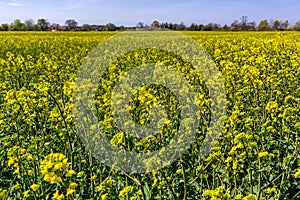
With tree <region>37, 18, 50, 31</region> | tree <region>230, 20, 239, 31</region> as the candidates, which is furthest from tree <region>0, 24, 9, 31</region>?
tree <region>230, 20, 239, 31</region>

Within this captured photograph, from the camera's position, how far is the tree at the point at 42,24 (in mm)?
63781

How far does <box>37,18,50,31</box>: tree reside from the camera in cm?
6378

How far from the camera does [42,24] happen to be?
67125 millimetres

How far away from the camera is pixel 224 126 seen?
13.5ft

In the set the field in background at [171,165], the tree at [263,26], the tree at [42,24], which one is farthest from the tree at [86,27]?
the field in background at [171,165]

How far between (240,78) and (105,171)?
11.0ft

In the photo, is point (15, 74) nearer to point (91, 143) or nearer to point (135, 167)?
point (91, 143)

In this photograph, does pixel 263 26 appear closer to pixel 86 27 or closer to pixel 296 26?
pixel 296 26

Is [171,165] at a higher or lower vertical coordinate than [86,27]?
lower

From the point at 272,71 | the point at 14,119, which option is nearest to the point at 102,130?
the point at 14,119

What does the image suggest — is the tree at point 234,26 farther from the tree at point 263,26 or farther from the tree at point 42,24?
the tree at point 42,24

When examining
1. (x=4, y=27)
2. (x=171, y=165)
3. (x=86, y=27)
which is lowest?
(x=171, y=165)

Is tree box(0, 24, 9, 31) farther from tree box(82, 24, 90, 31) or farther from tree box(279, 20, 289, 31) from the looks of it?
tree box(279, 20, 289, 31)

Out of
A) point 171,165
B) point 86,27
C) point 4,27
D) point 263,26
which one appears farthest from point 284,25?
point 171,165
